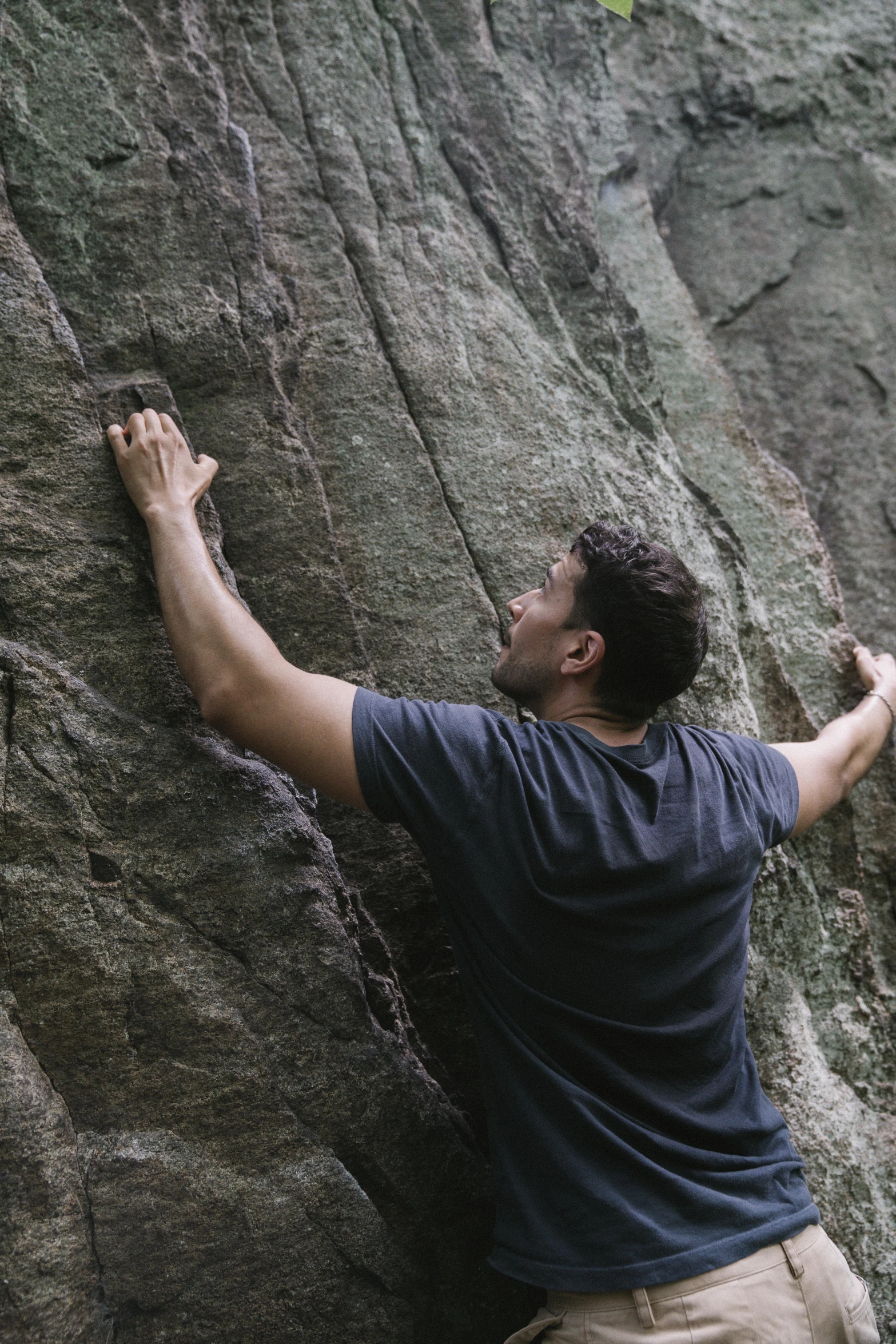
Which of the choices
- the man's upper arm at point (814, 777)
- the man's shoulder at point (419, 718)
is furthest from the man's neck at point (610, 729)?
the man's upper arm at point (814, 777)

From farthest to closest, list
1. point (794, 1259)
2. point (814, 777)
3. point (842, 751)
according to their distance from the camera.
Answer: point (842, 751)
point (814, 777)
point (794, 1259)

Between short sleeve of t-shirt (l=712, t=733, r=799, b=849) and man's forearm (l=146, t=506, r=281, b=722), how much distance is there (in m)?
1.22

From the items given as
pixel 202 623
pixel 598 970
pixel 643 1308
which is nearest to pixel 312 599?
pixel 202 623

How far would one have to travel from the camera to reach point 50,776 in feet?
7.70

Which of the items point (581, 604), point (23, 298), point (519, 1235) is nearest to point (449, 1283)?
point (519, 1235)

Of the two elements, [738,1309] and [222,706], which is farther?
[222,706]

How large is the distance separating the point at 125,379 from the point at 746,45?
4.49 meters

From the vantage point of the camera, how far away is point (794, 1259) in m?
2.10

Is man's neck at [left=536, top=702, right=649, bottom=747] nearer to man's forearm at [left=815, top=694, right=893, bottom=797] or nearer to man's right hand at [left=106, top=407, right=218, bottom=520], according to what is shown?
man's forearm at [left=815, top=694, right=893, bottom=797]

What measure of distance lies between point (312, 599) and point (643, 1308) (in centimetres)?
193

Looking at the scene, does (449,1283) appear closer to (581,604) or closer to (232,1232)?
(232,1232)

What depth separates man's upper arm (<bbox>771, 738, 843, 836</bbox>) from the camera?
275 centimetres

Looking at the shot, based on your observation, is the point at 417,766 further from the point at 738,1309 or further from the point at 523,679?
the point at 738,1309

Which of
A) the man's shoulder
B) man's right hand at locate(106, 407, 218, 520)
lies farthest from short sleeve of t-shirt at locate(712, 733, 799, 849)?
man's right hand at locate(106, 407, 218, 520)
